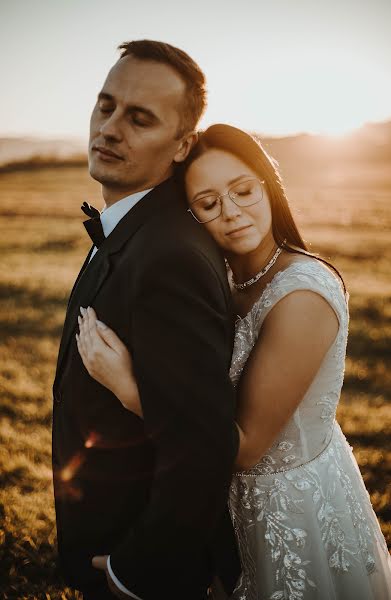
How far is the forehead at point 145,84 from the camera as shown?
7.97 ft

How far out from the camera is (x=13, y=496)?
4531 millimetres

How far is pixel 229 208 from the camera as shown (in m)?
2.60

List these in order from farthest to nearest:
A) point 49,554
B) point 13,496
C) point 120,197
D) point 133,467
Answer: point 13,496 → point 49,554 → point 120,197 → point 133,467

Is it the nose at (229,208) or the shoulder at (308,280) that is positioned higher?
the nose at (229,208)

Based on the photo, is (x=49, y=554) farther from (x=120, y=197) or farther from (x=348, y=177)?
(x=348, y=177)

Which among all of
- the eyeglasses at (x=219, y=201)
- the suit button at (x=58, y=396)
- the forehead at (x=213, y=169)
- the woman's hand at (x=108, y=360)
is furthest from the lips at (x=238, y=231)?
the suit button at (x=58, y=396)

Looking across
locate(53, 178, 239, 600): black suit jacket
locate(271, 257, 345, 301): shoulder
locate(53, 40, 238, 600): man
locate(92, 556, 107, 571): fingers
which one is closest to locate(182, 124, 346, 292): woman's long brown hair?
locate(53, 40, 238, 600): man

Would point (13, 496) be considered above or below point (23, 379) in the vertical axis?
above

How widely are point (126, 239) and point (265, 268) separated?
102cm

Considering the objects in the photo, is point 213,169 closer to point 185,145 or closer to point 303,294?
point 185,145

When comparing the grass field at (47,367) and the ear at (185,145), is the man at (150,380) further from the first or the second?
the grass field at (47,367)

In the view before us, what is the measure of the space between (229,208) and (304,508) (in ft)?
5.30

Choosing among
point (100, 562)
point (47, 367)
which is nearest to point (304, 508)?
point (100, 562)

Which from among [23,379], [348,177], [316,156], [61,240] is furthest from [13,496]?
[316,156]
